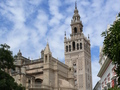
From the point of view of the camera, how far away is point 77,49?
81000mm

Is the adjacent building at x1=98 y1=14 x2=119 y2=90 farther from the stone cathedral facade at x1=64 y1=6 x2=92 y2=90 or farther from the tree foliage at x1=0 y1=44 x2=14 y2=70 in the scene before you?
the stone cathedral facade at x1=64 y1=6 x2=92 y2=90

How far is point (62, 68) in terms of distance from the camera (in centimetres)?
5941

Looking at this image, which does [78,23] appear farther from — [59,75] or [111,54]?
[111,54]

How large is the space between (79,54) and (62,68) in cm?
2157

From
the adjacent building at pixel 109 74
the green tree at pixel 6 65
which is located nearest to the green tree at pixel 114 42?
the adjacent building at pixel 109 74

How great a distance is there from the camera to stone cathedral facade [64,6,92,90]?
7688cm

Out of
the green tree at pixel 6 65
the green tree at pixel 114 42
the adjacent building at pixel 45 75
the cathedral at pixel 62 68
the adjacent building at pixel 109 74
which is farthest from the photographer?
the cathedral at pixel 62 68

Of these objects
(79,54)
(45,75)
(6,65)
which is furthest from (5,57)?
(79,54)

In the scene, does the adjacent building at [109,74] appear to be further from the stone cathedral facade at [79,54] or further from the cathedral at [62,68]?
the stone cathedral facade at [79,54]

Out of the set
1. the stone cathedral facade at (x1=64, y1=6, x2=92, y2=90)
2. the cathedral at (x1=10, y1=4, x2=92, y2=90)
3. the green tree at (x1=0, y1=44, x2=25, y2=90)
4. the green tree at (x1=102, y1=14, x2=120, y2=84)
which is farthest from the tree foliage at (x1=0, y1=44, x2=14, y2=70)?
the stone cathedral facade at (x1=64, y1=6, x2=92, y2=90)

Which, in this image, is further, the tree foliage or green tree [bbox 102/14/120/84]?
the tree foliage

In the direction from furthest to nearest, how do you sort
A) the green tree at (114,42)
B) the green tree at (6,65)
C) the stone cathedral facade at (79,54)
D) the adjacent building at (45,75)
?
the stone cathedral facade at (79,54) < the adjacent building at (45,75) < the green tree at (6,65) < the green tree at (114,42)

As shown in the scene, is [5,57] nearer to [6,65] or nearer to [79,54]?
[6,65]

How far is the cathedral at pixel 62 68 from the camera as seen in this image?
165 feet
